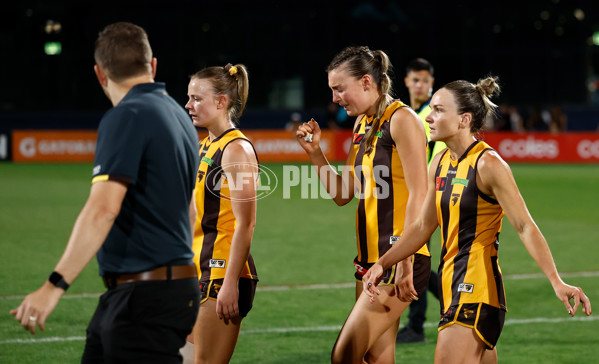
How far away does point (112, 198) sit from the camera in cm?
347

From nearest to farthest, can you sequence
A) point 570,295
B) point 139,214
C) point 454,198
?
point 139,214 → point 570,295 → point 454,198

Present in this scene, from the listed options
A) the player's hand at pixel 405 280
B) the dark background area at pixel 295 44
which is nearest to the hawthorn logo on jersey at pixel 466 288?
the player's hand at pixel 405 280

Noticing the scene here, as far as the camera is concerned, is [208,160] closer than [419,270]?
Yes

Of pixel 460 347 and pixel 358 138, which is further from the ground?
pixel 358 138

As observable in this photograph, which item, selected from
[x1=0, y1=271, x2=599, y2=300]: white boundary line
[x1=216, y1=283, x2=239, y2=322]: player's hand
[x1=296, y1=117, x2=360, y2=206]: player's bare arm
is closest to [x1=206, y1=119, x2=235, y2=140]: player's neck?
[x1=296, y1=117, x2=360, y2=206]: player's bare arm

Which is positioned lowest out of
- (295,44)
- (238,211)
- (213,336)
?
(213,336)

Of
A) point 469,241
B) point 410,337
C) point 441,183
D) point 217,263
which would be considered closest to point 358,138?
point 441,183

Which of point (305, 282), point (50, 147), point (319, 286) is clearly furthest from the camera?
point (50, 147)

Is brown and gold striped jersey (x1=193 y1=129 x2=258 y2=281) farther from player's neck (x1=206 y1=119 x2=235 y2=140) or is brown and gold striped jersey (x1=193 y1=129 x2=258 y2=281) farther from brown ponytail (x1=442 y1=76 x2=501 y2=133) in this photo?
brown ponytail (x1=442 y1=76 x2=501 y2=133)

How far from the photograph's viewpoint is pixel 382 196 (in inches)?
203

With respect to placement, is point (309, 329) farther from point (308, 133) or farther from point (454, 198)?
point (454, 198)

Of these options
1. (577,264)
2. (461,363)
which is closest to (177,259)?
(461,363)

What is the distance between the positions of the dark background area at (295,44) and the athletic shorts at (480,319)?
31.0m

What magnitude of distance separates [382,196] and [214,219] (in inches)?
40.3
